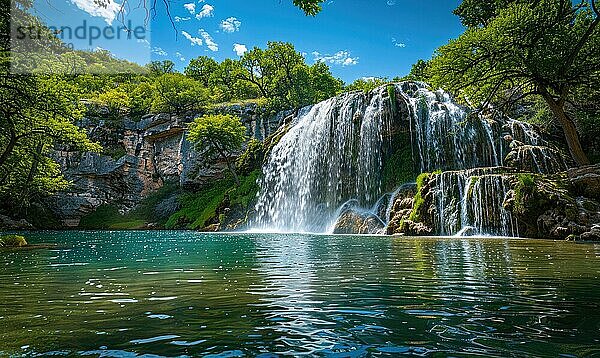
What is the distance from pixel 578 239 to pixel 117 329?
15.1 metres

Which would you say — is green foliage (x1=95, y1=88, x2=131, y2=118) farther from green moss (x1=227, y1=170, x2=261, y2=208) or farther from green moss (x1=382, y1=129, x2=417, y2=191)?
green moss (x1=382, y1=129, x2=417, y2=191)

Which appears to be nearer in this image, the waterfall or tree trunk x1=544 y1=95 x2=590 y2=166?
tree trunk x1=544 y1=95 x2=590 y2=166

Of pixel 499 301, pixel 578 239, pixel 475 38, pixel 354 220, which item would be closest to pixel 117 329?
pixel 499 301

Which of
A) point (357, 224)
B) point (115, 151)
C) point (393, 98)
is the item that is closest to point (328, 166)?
point (357, 224)

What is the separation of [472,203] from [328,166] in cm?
1157

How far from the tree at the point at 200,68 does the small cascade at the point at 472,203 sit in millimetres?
46083

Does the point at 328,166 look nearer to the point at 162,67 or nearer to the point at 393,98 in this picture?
the point at 393,98

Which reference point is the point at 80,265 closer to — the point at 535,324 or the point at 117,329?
the point at 117,329

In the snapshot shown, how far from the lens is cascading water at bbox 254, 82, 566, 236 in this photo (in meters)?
24.8

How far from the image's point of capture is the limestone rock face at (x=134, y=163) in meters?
42.7

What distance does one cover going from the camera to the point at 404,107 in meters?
27.2

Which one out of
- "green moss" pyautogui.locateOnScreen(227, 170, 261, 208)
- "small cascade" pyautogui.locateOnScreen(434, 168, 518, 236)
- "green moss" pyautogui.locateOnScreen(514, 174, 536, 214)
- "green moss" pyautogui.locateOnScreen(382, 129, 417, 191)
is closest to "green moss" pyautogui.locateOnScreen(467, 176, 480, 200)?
"small cascade" pyautogui.locateOnScreen(434, 168, 518, 236)

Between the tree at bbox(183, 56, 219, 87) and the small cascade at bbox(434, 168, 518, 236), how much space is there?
46083 mm

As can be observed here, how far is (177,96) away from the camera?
44.2 meters
